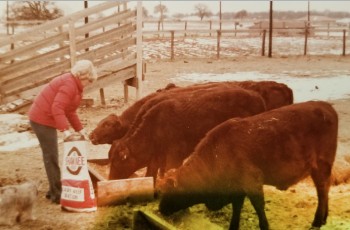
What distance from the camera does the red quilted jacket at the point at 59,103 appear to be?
5449 millimetres

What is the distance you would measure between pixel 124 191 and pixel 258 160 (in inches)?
65.6

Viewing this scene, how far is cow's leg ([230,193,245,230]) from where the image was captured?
4995mm

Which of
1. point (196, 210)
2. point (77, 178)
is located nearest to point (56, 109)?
point (77, 178)

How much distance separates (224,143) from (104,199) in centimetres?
161

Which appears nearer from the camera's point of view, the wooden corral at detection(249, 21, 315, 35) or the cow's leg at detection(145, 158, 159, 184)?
the cow's leg at detection(145, 158, 159, 184)

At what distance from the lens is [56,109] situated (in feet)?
17.8

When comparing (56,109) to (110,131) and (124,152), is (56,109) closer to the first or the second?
(124,152)

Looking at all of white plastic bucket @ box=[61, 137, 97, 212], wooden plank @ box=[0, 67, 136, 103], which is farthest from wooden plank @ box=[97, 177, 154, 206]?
wooden plank @ box=[0, 67, 136, 103]

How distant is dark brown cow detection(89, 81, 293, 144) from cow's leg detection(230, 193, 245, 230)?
193 centimetres

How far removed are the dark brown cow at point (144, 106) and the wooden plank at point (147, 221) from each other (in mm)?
1680

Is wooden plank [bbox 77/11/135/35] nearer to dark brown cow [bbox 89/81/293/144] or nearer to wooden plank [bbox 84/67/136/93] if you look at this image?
wooden plank [bbox 84/67/136/93]

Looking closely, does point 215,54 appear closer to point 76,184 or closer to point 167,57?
point 167,57

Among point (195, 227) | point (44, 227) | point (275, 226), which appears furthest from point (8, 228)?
point (275, 226)

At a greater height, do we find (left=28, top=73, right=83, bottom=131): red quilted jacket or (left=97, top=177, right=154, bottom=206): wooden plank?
(left=28, top=73, right=83, bottom=131): red quilted jacket
